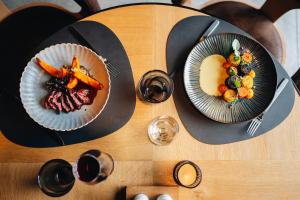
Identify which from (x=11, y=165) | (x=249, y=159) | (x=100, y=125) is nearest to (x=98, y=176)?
(x=100, y=125)

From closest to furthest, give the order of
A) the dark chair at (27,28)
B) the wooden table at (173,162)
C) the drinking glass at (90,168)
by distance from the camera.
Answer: the drinking glass at (90,168), the wooden table at (173,162), the dark chair at (27,28)

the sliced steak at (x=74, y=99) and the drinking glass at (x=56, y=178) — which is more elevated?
the sliced steak at (x=74, y=99)

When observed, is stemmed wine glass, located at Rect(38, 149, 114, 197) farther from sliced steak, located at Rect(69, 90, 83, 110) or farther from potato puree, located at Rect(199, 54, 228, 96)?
potato puree, located at Rect(199, 54, 228, 96)

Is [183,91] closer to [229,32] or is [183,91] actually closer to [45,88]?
[229,32]

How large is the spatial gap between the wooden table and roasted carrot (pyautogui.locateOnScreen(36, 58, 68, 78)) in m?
0.23

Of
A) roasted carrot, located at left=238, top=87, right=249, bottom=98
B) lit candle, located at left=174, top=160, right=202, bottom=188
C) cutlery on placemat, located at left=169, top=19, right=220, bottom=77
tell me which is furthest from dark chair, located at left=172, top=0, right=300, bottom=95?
lit candle, located at left=174, top=160, right=202, bottom=188

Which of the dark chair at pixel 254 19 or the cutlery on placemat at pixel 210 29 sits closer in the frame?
the cutlery on placemat at pixel 210 29

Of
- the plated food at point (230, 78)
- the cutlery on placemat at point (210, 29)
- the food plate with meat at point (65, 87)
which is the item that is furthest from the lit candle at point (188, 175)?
the cutlery on placemat at point (210, 29)

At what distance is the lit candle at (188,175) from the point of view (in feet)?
3.22

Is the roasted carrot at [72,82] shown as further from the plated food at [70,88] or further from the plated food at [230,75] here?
the plated food at [230,75]

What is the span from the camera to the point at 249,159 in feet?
3.40

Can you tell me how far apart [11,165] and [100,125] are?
301mm

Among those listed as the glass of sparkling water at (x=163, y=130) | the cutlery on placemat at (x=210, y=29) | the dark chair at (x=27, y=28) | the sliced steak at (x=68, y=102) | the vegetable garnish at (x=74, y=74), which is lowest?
the glass of sparkling water at (x=163, y=130)

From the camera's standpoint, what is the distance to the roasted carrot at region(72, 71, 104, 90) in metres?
0.97
